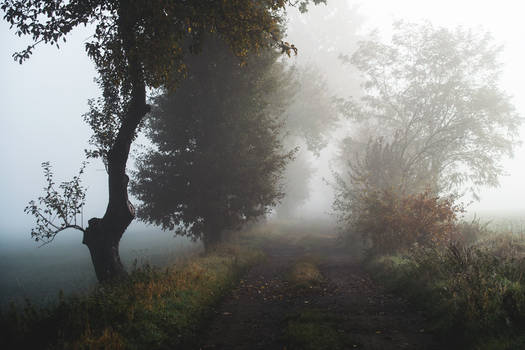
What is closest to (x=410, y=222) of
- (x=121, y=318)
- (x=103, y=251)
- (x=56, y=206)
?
(x=121, y=318)

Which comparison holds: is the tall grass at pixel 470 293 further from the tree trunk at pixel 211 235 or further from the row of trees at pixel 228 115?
the tree trunk at pixel 211 235

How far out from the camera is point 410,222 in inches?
534

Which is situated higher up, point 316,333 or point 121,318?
point 121,318

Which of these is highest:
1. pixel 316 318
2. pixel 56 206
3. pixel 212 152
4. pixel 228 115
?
pixel 228 115

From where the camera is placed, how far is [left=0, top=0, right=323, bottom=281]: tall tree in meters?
9.00

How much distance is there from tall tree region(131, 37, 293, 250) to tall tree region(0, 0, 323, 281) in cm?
407

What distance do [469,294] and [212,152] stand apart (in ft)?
37.1

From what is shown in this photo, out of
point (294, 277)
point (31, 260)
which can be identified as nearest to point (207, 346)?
point (294, 277)

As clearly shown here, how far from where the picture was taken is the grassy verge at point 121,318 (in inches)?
212

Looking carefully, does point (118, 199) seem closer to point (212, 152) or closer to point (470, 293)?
point (212, 152)

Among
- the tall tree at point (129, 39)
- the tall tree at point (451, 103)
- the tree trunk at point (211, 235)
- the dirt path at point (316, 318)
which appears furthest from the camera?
the tall tree at point (451, 103)

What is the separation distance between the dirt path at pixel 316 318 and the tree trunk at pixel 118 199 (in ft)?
15.0

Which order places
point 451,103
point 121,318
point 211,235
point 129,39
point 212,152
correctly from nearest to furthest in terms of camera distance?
point 121,318, point 129,39, point 212,152, point 211,235, point 451,103

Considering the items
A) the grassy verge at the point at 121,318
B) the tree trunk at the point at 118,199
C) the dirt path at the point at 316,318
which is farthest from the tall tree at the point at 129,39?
the dirt path at the point at 316,318
